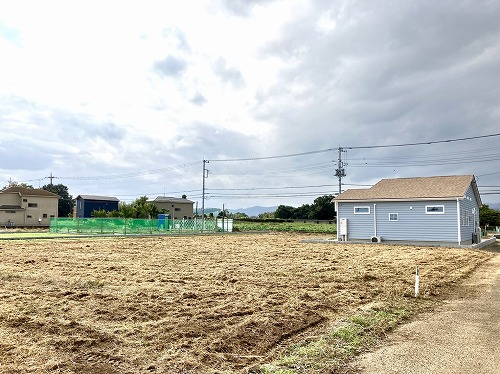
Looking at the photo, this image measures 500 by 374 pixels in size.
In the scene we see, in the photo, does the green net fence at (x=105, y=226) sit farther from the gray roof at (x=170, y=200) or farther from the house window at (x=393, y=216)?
the gray roof at (x=170, y=200)

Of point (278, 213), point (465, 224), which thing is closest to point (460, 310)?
point (465, 224)

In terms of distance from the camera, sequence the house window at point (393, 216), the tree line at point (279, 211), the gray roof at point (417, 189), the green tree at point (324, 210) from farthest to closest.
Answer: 1. the green tree at point (324, 210)
2. the tree line at point (279, 211)
3. the house window at point (393, 216)
4. the gray roof at point (417, 189)

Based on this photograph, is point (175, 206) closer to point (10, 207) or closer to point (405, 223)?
point (10, 207)

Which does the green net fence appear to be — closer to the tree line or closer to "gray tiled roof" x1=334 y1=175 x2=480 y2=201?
the tree line

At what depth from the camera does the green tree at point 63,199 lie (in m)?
84.6

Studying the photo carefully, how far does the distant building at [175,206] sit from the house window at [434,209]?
61.8 meters

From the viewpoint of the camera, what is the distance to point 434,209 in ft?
78.4

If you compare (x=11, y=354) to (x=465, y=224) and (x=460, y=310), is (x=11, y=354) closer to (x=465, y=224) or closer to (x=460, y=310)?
(x=460, y=310)

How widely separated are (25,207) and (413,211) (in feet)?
192

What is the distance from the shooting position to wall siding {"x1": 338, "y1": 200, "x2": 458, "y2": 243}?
2339 cm

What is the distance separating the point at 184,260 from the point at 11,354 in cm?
1003

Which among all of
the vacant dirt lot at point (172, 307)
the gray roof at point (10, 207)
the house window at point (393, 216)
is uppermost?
the gray roof at point (10, 207)

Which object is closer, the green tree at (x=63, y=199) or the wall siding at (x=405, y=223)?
the wall siding at (x=405, y=223)

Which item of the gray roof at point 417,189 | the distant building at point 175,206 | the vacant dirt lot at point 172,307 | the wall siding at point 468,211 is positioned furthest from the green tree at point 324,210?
the vacant dirt lot at point 172,307
